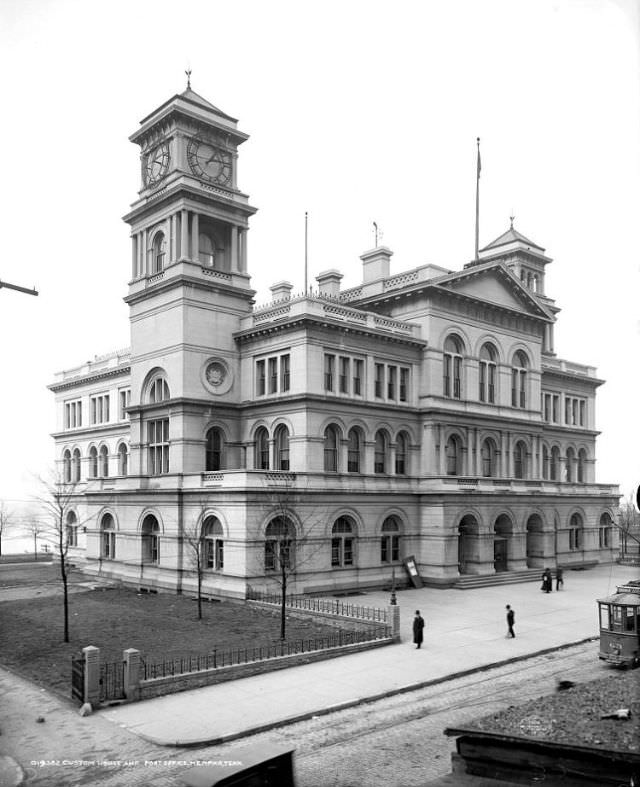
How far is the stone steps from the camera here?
151 ft

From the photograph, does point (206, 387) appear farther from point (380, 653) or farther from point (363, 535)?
point (380, 653)

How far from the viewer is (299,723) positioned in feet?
66.5

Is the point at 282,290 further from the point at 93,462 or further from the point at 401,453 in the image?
the point at 93,462

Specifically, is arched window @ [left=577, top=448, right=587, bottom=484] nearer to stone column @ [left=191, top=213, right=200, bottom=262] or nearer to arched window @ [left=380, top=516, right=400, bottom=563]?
arched window @ [left=380, top=516, right=400, bottom=563]

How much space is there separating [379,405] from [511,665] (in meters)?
22.0

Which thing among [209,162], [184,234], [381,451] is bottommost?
[381,451]

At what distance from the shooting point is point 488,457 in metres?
53.3

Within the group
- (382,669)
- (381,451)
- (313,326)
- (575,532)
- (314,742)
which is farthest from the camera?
(575,532)

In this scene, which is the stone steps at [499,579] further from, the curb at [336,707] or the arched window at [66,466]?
the arched window at [66,466]

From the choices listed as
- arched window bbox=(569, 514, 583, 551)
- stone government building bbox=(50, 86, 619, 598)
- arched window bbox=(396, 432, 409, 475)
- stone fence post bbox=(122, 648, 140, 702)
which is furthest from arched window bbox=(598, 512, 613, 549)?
stone fence post bbox=(122, 648, 140, 702)

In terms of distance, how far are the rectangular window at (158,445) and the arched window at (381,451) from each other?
1262 centimetres

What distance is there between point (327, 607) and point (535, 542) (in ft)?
79.3

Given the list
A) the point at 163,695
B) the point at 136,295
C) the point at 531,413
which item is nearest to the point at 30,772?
the point at 163,695

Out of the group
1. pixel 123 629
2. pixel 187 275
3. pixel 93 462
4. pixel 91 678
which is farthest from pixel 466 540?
pixel 93 462
